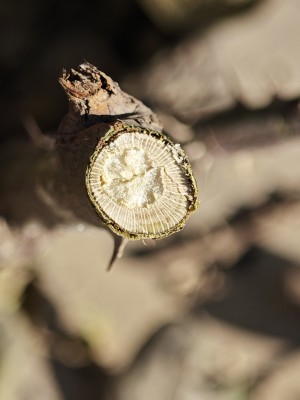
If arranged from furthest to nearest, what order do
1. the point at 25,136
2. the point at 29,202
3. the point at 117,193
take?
the point at 25,136 < the point at 29,202 < the point at 117,193

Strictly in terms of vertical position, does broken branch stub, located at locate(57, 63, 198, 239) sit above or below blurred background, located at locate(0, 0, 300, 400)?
above

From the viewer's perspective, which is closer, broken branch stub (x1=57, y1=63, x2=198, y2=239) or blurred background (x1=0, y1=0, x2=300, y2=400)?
broken branch stub (x1=57, y1=63, x2=198, y2=239)

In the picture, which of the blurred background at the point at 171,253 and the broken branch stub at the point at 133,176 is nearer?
the broken branch stub at the point at 133,176

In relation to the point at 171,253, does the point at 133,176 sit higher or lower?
higher

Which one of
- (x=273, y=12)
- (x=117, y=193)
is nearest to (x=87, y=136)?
(x=117, y=193)

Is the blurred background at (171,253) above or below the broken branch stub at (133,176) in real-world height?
below

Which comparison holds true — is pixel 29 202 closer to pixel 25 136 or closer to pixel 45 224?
pixel 45 224

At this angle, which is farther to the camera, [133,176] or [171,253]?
[171,253]

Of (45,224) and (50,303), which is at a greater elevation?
(45,224)
